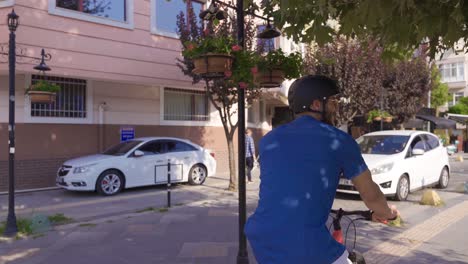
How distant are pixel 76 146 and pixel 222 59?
9.53 m

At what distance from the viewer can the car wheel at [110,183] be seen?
11391 millimetres

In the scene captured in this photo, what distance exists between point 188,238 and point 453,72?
154 feet

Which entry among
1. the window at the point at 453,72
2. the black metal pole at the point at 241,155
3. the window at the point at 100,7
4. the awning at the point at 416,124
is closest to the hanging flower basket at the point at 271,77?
the black metal pole at the point at 241,155

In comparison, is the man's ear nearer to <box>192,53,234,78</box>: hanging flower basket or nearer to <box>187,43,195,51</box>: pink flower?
<box>192,53,234,78</box>: hanging flower basket

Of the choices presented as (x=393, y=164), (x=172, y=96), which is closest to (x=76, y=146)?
(x=172, y=96)

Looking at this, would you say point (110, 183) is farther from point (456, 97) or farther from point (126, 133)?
point (456, 97)

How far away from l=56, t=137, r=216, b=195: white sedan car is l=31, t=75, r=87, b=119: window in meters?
1.73

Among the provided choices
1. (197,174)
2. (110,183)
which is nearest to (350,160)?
(110,183)

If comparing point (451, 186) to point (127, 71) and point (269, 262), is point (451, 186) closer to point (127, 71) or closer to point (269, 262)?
point (127, 71)

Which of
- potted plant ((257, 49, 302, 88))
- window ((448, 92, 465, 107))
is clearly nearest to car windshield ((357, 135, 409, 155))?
potted plant ((257, 49, 302, 88))

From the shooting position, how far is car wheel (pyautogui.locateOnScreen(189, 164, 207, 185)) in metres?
13.5

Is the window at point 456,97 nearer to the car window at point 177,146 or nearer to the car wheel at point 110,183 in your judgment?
the car window at point 177,146

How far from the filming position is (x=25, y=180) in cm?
1210

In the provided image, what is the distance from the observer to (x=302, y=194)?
223 cm
